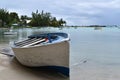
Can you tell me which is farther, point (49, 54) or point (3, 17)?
point (3, 17)

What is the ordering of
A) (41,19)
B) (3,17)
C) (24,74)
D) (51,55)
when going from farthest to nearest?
(41,19) < (3,17) < (24,74) < (51,55)

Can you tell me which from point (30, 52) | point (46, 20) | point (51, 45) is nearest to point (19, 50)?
point (30, 52)

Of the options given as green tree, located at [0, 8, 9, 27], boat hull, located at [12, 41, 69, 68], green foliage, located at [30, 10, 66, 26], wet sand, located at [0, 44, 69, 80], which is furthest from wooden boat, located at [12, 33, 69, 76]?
green foliage, located at [30, 10, 66, 26]

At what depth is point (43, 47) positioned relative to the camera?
8773 mm

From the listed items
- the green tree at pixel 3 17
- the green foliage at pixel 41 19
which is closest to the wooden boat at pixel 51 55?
the green tree at pixel 3 17

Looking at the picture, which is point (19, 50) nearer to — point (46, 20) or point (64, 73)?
point (64, 73)

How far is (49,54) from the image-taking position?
8844 mm

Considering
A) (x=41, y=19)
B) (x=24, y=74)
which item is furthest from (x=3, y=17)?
(x=24, y=74)

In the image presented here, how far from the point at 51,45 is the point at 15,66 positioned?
244 centimetres

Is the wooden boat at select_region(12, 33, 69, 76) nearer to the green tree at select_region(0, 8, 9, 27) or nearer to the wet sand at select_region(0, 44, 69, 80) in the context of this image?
the wet sand at select_region(0, 44, 69, 80)

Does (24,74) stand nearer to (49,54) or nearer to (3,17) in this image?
(49,54)

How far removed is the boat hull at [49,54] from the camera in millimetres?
8695

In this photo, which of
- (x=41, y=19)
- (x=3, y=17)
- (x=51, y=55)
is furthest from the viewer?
(x=41, y=19)

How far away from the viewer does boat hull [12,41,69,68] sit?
8.70 metres
